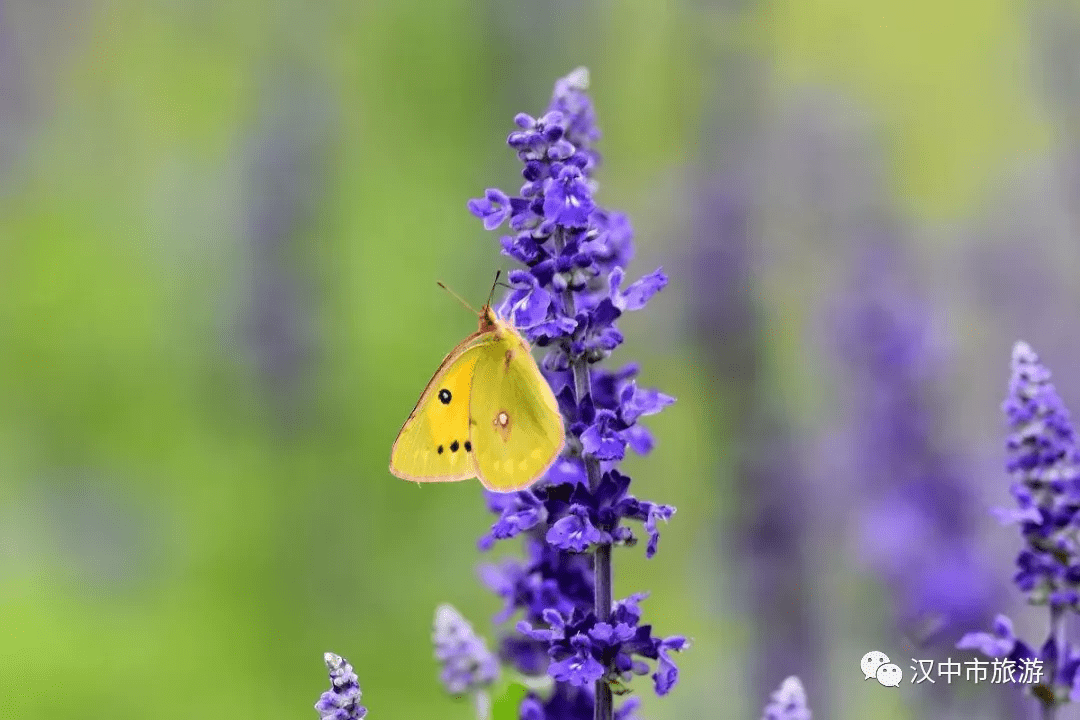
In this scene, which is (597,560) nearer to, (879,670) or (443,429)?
(443,429)

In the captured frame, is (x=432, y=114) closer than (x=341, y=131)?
No

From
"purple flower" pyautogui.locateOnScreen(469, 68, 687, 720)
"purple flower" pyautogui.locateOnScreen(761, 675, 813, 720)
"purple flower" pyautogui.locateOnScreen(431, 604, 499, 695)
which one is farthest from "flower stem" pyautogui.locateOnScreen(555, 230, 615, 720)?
"purple flower" pyautogui.locateOnScreen(431, 604, 499, 695)

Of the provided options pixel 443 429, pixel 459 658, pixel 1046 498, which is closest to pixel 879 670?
pixel 1046 498

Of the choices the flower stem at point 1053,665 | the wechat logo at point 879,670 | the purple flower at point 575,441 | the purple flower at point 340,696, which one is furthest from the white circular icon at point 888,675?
the purple flower at point 340,696

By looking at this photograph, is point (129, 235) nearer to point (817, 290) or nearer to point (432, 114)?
point (432, 114)

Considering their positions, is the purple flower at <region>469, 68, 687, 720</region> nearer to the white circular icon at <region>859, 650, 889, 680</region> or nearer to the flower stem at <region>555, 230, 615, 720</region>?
the flower stem at <region>555, 230, 615, 720</region>

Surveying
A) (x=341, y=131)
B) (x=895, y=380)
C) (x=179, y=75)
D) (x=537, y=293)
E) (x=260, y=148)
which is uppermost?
(x=179, y=75)

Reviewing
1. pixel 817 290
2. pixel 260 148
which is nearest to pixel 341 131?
pixel 260 148
